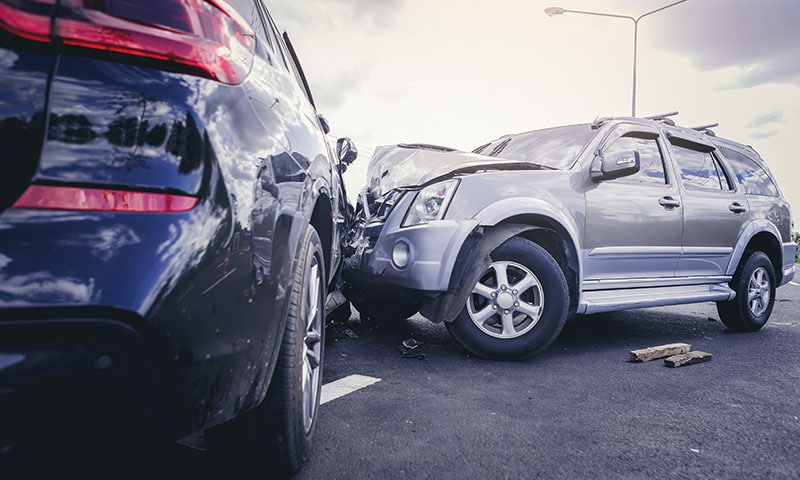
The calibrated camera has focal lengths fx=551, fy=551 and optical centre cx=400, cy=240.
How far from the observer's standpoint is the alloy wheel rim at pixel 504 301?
357cm

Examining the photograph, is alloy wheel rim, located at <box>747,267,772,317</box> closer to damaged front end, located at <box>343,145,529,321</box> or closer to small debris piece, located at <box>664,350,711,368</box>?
small debris piece, located at <box>664,350,711,368</box>

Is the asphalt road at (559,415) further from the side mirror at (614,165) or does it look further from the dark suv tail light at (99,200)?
the side mirror at (614,165)

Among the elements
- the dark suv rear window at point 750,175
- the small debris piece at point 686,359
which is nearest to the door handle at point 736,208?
the dark suv rear window at point 750,175

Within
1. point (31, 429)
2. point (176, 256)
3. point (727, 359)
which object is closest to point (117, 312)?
point (176, 256)

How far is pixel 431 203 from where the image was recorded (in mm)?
3654

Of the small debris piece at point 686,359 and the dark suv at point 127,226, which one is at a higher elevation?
the dark suv at point 127,226

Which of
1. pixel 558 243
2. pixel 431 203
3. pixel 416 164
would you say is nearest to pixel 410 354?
pixel 431 203

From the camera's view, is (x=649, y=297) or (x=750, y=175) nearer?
(x=649, y=297)

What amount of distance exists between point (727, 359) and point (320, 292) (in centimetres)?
318

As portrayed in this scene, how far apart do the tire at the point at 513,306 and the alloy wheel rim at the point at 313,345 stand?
1.46 metres

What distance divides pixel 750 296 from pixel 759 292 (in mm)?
177

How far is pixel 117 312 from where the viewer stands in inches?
39.1

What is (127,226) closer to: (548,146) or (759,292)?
(548,146)

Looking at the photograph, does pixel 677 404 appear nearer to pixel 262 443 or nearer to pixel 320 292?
pixel 320 292
